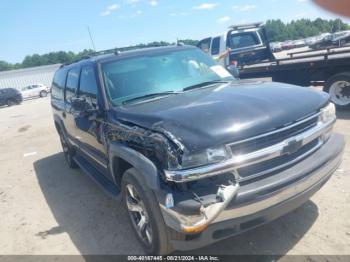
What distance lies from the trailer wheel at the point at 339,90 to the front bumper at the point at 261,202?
511 cm

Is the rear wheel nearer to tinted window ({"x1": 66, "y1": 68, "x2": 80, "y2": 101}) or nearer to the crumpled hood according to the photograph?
tinted window ({"x1": 66, "y1": 68, "x2": 80, "y2": 101})

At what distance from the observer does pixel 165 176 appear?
2.69 metres

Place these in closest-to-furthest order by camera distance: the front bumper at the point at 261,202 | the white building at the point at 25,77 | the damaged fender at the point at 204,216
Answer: the damaged fender at the point at 204,216 < the front bumper at the point at 261,202 < the white building at the point at 25,77

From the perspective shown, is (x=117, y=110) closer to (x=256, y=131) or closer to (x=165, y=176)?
(x=165, y=176)

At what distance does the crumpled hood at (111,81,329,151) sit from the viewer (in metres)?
2.72

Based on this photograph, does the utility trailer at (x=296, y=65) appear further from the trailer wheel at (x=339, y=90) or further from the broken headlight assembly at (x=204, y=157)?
the broken headlight assembly at (x=204, y=157)

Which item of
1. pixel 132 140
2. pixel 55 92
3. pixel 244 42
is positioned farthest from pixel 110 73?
pixel 244 42

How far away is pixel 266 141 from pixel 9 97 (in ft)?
96.6

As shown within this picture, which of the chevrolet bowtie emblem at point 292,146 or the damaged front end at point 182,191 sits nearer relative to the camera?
the damaged front end at point 182,191

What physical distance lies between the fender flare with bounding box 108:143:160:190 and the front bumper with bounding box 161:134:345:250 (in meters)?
0.22

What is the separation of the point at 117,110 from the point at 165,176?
127cm

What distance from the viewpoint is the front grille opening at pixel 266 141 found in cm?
274

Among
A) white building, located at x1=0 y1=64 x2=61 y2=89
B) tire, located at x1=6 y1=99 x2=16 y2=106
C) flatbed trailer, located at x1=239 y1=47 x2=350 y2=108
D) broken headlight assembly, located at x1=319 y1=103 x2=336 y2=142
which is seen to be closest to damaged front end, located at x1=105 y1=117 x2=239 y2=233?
broken headlight assembly, located at x1=319 y1=103 x2=336 y2=142

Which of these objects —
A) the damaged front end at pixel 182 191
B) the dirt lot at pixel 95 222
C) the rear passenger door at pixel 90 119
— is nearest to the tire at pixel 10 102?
the dirt lot at pixel 95 222
